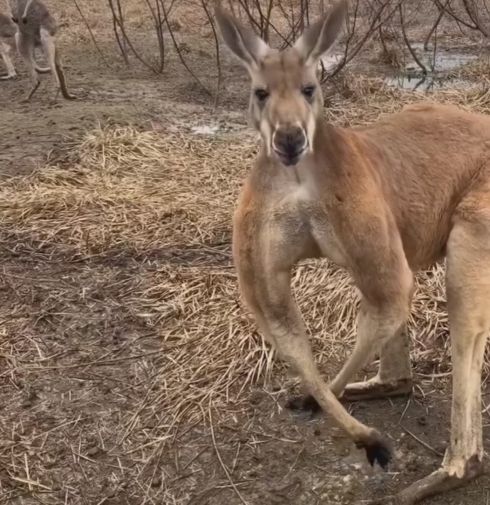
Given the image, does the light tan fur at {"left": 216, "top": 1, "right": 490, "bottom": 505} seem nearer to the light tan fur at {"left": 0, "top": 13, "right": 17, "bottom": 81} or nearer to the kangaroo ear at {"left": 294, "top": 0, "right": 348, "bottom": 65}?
the kangaroo ear at {"left": 294, "top": 0, "right": 348, "bottom": 65}

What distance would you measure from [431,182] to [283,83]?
745 millimetres

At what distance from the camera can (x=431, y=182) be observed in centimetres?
286

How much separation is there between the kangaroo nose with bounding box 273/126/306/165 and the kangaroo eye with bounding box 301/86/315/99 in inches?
7.0

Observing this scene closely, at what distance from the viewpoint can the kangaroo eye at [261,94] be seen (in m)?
2.41

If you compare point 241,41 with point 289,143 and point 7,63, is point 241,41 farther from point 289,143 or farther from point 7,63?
point 7,63

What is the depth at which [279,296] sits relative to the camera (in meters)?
2.65

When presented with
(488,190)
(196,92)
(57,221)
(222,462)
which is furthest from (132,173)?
(488,190)

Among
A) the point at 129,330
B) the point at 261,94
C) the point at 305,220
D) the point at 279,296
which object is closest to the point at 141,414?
the point at 129,330

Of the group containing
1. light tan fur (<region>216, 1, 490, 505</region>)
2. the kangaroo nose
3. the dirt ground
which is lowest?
the dirt ground

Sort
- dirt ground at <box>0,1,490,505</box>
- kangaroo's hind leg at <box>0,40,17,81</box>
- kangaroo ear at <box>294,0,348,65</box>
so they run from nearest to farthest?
1. kangaroo ear at <box>294,0,348,65</box>
2. dirt ground at <box>0,1,490,505</box>
3. kangaroo's hind leg at <box>0,40,17,81</box>

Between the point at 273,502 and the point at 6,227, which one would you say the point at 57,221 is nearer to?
the point at 6,227

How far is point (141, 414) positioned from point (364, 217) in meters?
1.52

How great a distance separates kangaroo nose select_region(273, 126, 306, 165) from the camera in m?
2.27

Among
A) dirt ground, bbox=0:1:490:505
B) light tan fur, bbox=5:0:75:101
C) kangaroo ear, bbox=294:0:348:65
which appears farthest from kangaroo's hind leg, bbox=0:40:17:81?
kangaroo ear, bbox=294:0:348:65
